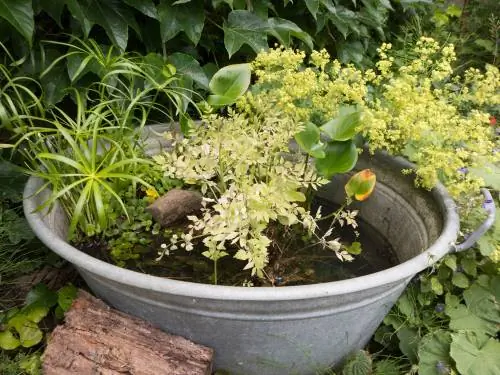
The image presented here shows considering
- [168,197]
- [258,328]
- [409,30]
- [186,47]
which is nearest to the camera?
[258,328]

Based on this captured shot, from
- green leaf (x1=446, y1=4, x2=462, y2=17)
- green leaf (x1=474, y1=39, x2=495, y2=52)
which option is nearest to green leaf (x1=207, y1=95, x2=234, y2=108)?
green leaf (x1=474, y1=39, x2=495, y2=52)

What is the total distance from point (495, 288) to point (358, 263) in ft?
1.45

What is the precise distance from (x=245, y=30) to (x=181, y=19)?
0.84ft

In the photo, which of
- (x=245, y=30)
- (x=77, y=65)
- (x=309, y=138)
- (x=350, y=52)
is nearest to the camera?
(x=309, y=138)

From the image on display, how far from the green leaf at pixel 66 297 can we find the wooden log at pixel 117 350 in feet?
0.84

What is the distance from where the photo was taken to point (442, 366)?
1.47 meters

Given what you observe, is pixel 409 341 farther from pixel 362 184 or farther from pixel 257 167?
pixel 257 167

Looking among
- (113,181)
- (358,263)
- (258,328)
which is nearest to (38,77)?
(113,181)

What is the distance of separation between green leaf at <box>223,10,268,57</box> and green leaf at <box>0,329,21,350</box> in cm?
126

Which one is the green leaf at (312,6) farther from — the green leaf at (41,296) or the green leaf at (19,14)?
the green leaf at (41,296)

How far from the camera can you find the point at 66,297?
5.42 ft

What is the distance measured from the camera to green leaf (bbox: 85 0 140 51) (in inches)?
66.2

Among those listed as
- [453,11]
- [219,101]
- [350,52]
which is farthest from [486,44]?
[219,101]

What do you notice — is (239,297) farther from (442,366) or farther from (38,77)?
(38,77)
